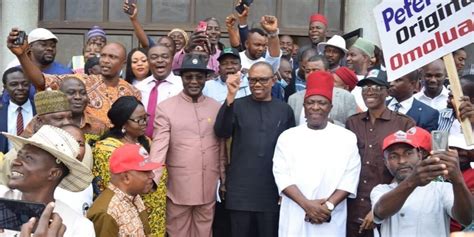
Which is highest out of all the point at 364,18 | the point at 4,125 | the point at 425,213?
the point at 364,18

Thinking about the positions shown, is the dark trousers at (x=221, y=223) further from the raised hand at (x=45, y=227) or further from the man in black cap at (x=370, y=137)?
the raised hand at (x=45, y=227)

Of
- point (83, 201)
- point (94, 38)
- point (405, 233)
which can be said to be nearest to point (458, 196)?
point (405, 233)

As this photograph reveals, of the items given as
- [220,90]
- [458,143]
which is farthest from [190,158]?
[458,143]

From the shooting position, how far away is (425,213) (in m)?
5.04

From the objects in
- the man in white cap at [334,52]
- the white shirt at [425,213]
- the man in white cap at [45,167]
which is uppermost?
the man in white cap at [334,52]

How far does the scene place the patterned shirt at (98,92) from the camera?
688 cm

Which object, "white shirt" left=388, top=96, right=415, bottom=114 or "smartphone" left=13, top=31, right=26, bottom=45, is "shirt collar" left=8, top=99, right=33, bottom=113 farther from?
"white shirt" left=388, top=96, right=415, bottom=114

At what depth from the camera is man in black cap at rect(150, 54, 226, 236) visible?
6.74m

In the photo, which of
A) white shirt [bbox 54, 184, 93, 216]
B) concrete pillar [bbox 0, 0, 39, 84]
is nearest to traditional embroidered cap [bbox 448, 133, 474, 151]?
white shirt [bbox 54, 184, 93, 216]

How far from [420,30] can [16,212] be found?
297cm

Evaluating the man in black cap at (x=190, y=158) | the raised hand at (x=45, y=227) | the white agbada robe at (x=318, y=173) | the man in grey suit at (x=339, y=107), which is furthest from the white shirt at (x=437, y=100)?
the raised hand at (x=45, y=227)

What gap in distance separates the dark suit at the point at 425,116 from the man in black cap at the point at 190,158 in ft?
5.56

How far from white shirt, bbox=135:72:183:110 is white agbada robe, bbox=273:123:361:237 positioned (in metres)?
1.58

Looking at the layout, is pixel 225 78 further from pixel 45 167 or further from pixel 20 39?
pixel 45 167
